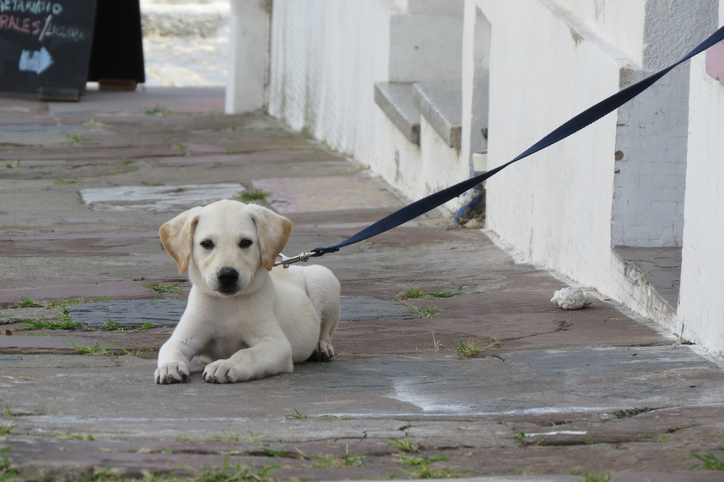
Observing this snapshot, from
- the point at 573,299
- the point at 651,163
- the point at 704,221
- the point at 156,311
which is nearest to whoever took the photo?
the point at 704,221

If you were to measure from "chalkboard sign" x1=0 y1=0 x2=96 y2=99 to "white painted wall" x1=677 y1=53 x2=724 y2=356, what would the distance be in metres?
12.9

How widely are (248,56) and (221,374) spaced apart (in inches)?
486

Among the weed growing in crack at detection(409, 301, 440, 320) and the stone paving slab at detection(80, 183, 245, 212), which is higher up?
the stone paving slab at detection(80, 183, 245, 212)

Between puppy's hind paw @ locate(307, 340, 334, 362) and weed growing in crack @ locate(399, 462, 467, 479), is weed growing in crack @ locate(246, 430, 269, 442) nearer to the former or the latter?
weed growing in crack @ locate(399, 462, 467, 479)

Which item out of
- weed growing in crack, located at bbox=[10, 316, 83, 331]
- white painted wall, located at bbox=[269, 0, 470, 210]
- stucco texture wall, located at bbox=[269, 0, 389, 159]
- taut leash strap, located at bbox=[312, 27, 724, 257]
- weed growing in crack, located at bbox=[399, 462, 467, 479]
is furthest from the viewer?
stucco texture wall, located at bbox=[269, 0, 389, 159]

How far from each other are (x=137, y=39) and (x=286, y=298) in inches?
567

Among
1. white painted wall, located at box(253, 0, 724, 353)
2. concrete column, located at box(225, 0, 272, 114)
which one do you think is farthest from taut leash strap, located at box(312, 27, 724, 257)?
concrete column, located at box(225, 0, 272, 114)

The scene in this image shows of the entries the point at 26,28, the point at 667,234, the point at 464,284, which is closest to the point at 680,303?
the point at 667,234

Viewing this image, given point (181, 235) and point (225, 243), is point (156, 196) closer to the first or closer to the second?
point (181, 235)

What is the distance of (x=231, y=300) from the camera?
398cm

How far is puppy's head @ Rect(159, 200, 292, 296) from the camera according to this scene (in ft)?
12.5

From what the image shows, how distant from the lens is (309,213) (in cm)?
885

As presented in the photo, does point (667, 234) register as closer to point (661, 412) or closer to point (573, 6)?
point (573, 6)

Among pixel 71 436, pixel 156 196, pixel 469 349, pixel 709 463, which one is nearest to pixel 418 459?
pixel 709 463
